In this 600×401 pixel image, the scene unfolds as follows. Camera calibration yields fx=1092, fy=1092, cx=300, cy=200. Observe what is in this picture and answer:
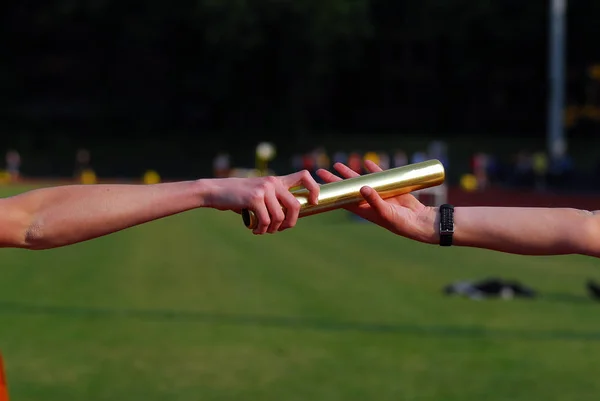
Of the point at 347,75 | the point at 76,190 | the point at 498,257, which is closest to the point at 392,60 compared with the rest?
the point at 347,75

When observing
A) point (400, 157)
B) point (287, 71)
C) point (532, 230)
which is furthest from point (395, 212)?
point (287, 71)

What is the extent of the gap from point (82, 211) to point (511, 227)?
118 cm

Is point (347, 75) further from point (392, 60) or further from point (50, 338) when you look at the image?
point (50, 338)

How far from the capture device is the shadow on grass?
10617mm

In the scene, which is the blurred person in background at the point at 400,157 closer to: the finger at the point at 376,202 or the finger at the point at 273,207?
the finger at the point at 376,202

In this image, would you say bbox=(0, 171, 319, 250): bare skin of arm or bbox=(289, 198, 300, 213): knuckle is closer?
bbox=(0, 171, 319, 250): bare skin of arm

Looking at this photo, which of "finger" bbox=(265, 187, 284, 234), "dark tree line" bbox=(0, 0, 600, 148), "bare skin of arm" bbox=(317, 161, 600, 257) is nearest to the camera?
"finger" bbox=(265, 187, 284, 234)

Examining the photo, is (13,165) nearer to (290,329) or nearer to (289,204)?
(290,329)

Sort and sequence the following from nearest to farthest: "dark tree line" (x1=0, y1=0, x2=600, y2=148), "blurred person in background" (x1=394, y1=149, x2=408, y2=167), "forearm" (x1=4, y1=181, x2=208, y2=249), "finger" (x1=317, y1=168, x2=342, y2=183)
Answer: "forearm" (x1=4, y1=181, x2=208, y2=249)
"finger" (x1=317, y1=168, x2=342, y2=183)
"blurred person in background" (x1=394, y1=149, x2=408, y2=167)
"dark tree line" (x1=0, y1=0, x2=600, y2=148)

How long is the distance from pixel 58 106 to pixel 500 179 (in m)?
24.9

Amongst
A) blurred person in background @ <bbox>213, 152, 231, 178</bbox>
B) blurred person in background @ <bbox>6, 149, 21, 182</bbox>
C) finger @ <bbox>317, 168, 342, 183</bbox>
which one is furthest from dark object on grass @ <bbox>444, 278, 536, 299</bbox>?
blurred person in background @ <bbox>6, 149, 21, 182</bbox>

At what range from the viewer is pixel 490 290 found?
1339 cm

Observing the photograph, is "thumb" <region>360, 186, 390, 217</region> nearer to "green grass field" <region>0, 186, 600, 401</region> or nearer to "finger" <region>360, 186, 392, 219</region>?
"finger" <region>360, 186, 392, 219</region>

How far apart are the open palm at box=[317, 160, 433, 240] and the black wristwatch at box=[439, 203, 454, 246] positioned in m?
0.07
